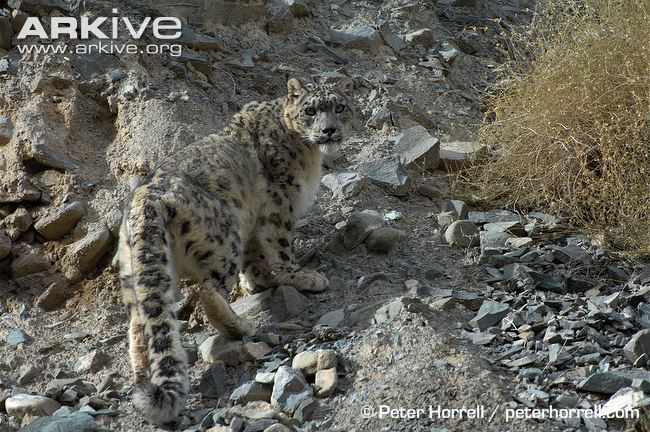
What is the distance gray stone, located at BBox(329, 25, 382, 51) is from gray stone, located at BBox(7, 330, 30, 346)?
17.1 ft

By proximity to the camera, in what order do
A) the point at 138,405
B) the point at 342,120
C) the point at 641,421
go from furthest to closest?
1. the point at 342,120
2. the point at 138,405
3. the point at 641,421

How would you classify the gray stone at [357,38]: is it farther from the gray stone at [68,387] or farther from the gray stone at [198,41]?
the gray stone at [68,387]

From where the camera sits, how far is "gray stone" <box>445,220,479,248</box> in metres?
7.25

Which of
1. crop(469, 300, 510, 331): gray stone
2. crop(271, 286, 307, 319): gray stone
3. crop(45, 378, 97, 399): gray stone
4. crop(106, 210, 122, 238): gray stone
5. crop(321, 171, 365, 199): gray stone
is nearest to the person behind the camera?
crop(45, 378, 97, 399): gray stone

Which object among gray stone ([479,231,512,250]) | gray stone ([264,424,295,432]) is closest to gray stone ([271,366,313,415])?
gray stone ([264,424,295,432])

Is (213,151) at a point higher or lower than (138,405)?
higher

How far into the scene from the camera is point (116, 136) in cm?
816

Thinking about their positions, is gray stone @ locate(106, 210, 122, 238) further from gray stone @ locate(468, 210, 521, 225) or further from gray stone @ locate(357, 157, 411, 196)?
gray stone @ locate(468, 210, 521, 225)

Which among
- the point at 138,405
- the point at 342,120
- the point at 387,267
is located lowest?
the point at 387,267

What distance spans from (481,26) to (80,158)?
5.77 meters

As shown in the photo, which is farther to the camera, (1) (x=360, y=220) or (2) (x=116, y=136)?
(2) (x=116, y=136)

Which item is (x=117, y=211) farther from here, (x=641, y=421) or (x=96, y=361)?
(x=641, y=421)

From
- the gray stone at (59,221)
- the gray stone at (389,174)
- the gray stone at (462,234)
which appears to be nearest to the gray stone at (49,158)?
the gray stone at (59,221)

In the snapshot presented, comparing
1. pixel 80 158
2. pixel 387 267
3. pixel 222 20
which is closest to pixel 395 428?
pixel 387 267
